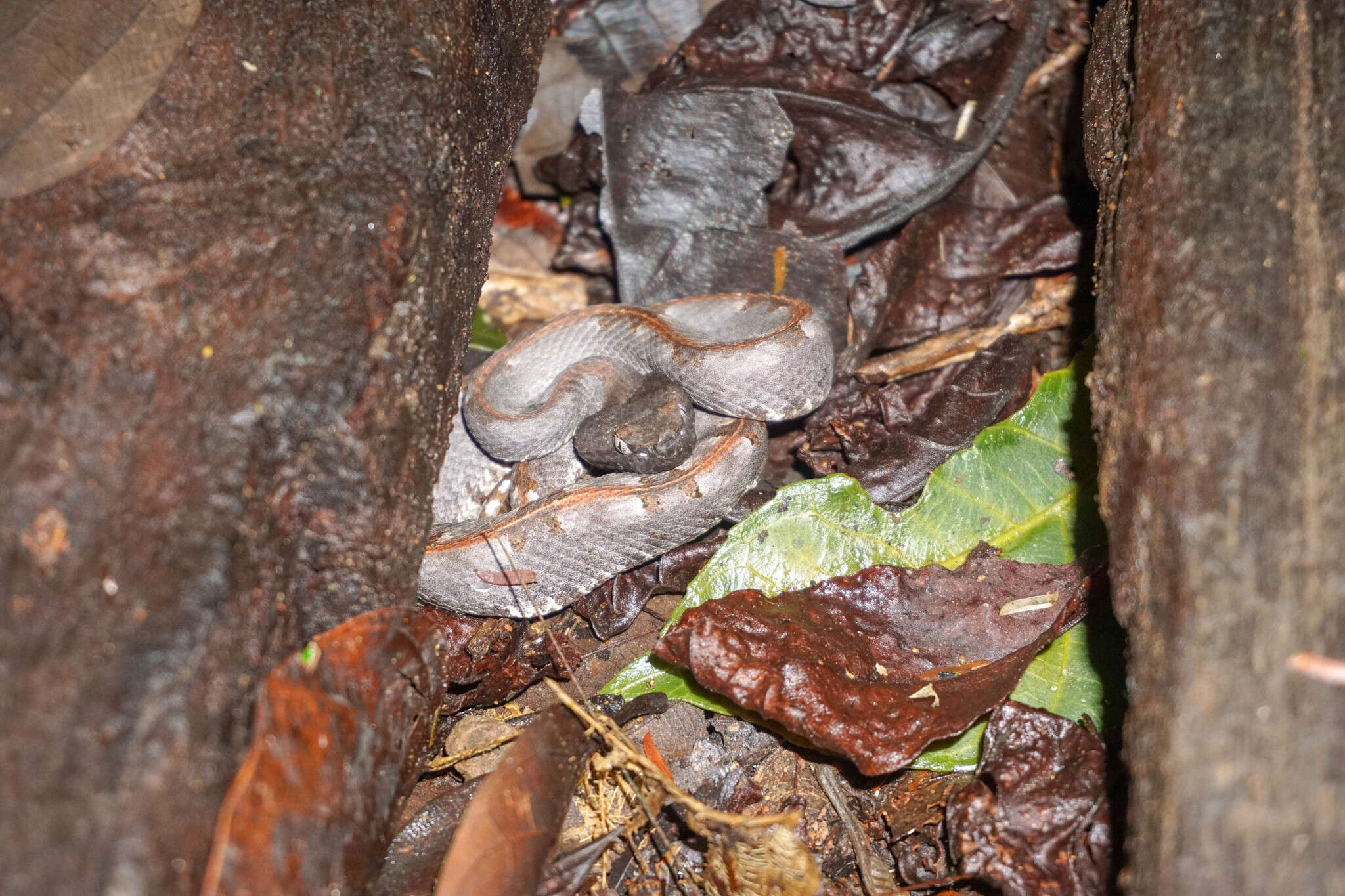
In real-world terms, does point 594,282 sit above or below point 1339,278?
below

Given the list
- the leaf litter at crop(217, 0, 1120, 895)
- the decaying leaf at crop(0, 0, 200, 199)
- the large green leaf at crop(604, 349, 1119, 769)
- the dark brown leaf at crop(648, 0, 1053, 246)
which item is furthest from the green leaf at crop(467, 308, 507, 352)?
the decaying leaf at crop(0, 0, 200, 199)

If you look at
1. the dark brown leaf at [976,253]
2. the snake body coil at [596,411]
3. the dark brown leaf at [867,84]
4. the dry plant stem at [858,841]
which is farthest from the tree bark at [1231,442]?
the dark brown leaf at [867,84]

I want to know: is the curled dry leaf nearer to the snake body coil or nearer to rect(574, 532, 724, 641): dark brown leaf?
the snake body coil

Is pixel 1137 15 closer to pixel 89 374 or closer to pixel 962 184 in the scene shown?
pixel 962 184

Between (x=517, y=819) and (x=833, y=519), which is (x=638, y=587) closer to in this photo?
(x=833, y=519)

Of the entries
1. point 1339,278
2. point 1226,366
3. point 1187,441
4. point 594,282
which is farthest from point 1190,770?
point 594,282
